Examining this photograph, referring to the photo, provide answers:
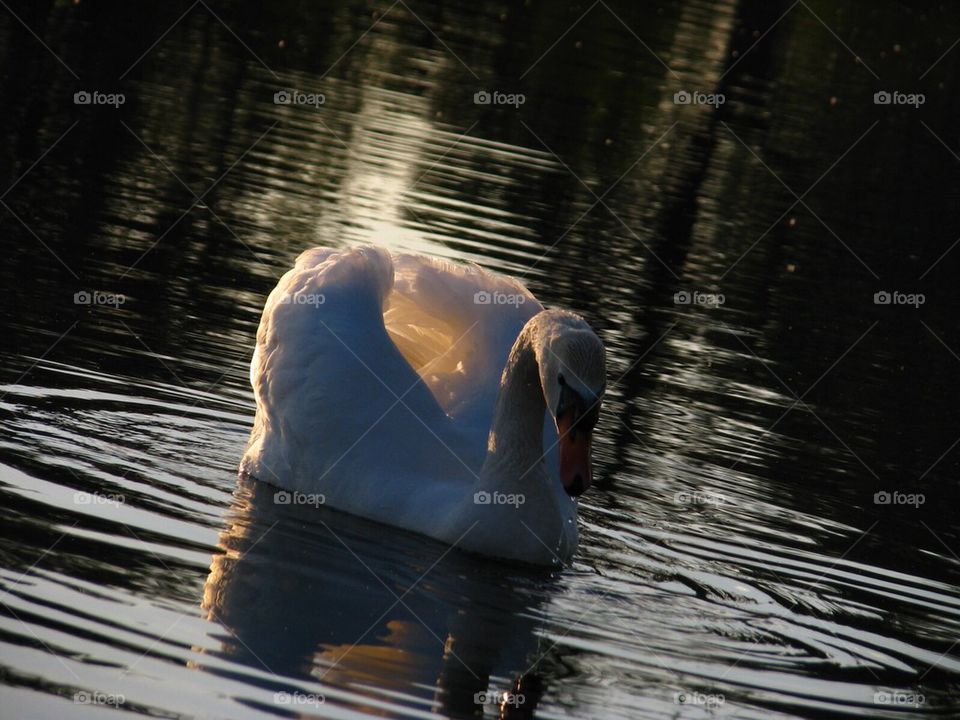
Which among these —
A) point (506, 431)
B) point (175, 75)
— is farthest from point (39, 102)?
point (506, 431)

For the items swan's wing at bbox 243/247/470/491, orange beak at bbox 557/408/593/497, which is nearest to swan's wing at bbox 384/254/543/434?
swan's wing at bbox 243/247/470/491

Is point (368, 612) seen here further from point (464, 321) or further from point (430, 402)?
point (464, 321)

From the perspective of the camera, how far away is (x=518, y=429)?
8867 millimetres

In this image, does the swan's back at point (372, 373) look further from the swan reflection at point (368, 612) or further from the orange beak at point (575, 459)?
the orange beak at point (575, 459)

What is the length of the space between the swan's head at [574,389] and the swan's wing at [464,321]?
1.38 meters

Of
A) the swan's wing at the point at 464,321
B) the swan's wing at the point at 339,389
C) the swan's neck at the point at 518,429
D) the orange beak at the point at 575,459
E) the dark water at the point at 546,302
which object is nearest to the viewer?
the dark water at the point at 546,302

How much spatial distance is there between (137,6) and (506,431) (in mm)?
21633

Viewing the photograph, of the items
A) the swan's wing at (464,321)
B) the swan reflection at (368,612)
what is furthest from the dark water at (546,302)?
the swan's wing at (464,321)

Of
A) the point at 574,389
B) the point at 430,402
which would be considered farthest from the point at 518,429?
the point at 574,389

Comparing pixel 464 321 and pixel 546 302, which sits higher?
pixel 464 321

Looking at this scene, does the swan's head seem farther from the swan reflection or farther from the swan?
the swan reflection

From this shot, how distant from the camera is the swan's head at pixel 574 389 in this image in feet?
25.9

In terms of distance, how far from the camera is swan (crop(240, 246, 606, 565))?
8.67 metres

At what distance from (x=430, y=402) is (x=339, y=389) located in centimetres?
50
